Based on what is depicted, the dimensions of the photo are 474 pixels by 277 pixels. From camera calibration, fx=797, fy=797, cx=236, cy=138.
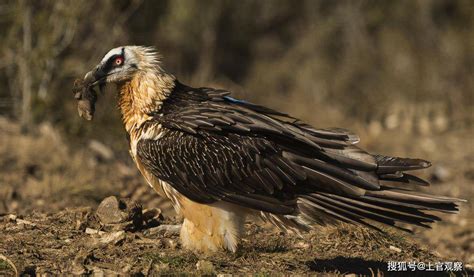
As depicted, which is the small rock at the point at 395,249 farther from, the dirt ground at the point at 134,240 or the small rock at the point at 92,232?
the small rock at the point at 92,232

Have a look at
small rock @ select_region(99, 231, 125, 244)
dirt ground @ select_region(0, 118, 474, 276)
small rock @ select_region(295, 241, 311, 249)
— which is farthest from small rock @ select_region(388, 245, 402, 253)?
small rock @ select_region(99, 231, 125, 244)

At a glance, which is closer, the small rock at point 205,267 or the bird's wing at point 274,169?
the small rock at point 205,267

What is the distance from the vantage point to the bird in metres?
6.77

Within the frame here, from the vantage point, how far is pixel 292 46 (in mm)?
24422

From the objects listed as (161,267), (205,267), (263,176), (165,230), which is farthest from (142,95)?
(205,267)

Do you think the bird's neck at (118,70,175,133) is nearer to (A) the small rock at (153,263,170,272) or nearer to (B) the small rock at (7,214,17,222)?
(A) the small rock at (153,263,170,272)

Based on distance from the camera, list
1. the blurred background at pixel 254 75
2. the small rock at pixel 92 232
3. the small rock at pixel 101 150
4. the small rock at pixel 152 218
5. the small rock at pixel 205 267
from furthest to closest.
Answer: the small rock at pixel 101 150 → the blurred background at pixel 254 75 → the small rock at pixel 152 218 → the small rock at pixel 92 232 → the small rock at pixel 205 267

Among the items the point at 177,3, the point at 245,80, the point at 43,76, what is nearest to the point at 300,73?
the point at 245,80

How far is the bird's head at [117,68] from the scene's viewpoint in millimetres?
7570

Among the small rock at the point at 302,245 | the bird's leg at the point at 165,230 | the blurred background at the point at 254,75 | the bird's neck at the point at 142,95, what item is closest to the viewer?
the bird's neck at the point at 142,95

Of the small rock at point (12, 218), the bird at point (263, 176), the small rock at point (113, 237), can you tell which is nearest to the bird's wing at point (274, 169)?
the bird at point (263, 176)

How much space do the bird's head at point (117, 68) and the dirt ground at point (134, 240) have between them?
1.27 meters

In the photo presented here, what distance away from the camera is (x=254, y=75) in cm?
2277

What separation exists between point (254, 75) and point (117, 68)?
1531cm
